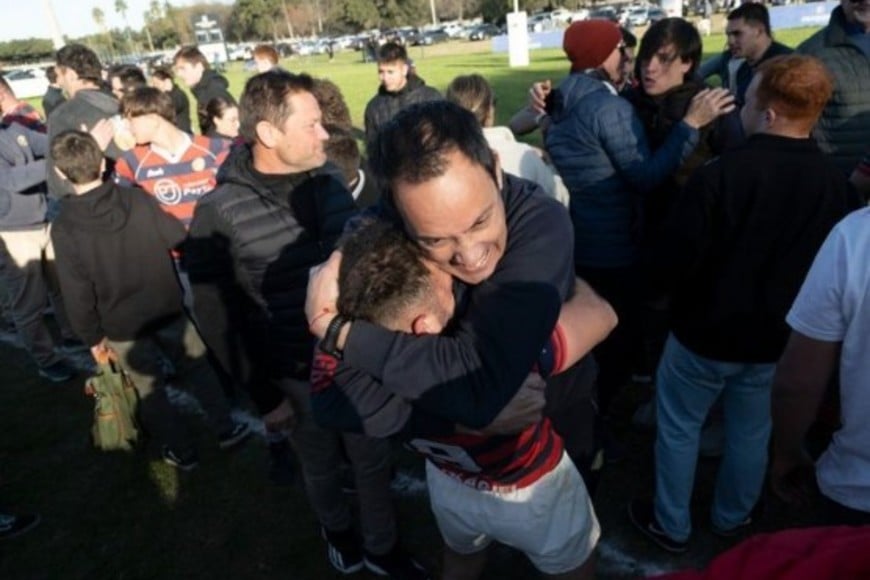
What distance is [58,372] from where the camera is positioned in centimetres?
529

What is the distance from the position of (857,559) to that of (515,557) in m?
2.39

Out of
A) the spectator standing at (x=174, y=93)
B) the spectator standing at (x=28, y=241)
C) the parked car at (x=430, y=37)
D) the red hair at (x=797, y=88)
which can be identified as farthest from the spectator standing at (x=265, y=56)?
the parked car at (x=430, y=37)

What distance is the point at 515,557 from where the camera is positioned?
3006mm

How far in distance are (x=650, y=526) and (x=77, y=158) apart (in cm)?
356

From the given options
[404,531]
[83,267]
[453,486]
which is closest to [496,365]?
[453,486]

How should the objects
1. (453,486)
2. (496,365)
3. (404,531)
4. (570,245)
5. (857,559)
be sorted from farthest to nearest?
(404,531)
(453,486)
(570,245)
(496,365)
(857,559)

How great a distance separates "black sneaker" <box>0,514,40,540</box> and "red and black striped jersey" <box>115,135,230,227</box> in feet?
6.62

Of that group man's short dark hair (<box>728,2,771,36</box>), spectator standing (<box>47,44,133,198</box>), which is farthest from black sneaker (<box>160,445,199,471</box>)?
man's short dark hair (<box>728,2,771,36</box>)

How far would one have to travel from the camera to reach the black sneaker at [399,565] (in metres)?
2.95

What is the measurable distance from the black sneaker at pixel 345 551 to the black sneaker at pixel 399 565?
0.35 feet

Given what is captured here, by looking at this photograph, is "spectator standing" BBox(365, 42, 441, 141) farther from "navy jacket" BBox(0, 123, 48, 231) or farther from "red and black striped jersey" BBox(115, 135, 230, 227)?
"navy jacket" BBox(0, 123, 48, 231)

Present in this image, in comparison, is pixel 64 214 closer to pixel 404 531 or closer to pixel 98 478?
pixel 98 478

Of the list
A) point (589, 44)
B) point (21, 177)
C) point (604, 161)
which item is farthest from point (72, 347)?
point (589, 44)

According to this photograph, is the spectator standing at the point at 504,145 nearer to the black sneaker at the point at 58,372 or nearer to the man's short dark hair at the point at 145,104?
the man's short dark hair at the point at 145,104
